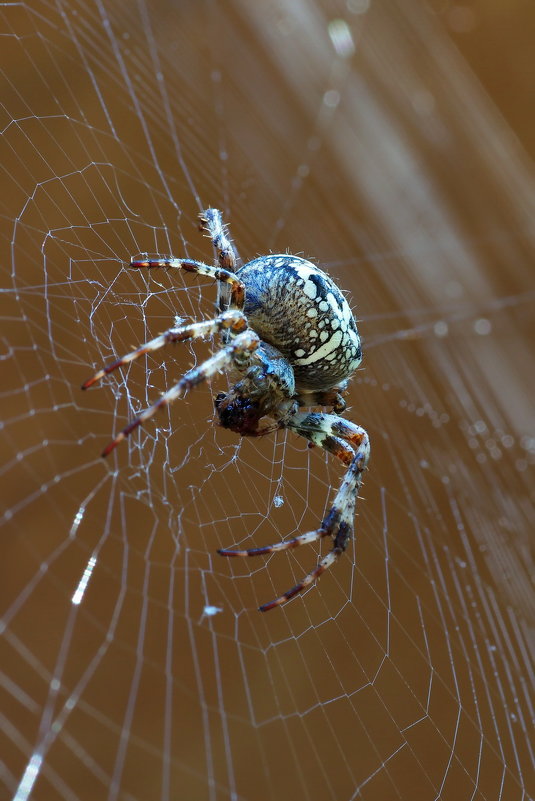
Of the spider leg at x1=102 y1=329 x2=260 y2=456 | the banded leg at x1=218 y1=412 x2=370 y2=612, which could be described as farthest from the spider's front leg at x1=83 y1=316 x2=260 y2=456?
the banded leg at x1=218 y1=412 x2=370 y2=612

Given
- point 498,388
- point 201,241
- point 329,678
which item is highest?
point 201,241

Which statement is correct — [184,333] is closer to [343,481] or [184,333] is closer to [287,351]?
[287,351]

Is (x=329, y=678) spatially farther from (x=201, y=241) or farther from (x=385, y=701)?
(x=201, y=241)

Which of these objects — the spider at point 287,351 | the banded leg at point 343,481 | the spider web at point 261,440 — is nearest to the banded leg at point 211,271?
the spider at point 287,351

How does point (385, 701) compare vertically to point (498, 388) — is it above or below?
below

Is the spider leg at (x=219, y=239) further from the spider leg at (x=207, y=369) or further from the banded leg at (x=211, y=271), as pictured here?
the spider leg at (x=207, y=369)

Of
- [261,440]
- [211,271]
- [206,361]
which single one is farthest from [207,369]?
[261,440]

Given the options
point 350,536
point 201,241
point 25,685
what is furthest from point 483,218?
point 25,685
